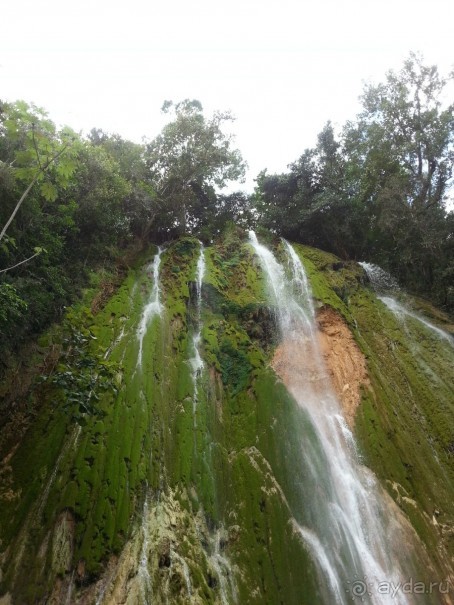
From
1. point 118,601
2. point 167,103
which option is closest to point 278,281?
point 118,601

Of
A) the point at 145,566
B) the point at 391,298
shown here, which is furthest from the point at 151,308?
the point at 391,298

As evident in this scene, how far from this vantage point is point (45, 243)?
36.4 ft

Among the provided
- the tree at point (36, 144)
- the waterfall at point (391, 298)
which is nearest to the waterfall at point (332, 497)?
the waterfall at point (391, 298)

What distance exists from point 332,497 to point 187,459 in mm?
3230

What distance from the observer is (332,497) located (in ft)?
27.2

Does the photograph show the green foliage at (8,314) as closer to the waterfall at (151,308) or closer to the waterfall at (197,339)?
the waterfall at (151,308)

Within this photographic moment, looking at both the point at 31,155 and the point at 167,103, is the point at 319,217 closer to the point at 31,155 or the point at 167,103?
the point at 167,103

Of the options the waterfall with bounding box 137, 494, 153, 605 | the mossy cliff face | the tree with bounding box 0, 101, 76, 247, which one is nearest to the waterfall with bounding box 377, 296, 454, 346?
the mossy cliff face

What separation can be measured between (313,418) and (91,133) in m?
18.6

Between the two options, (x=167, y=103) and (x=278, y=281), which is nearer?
(x=278, y=281)

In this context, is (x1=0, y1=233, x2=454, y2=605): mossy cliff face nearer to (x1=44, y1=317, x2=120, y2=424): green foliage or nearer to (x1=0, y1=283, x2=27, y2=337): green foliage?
(x1=44, y1=317, x2=120, y2=424): green foliage

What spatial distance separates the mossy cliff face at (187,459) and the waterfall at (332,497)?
0.92 ft

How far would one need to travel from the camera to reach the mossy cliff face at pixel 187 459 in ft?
20.6

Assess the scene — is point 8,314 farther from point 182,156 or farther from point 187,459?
point 182,156
